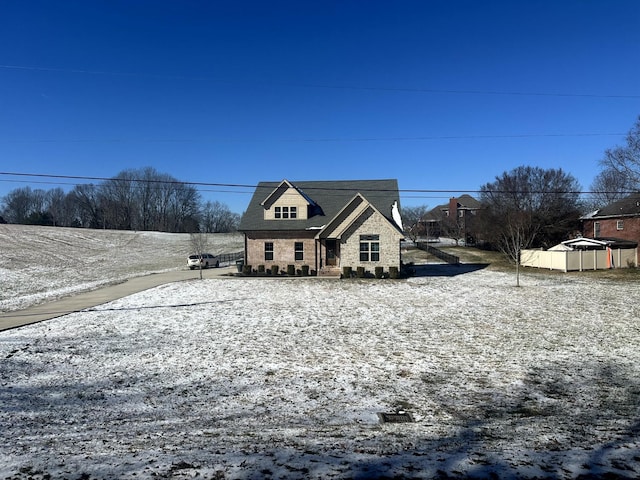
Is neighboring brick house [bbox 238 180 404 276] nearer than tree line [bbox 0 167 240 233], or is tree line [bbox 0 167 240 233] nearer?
neighboring brick house [bbox 238 180 404 276]

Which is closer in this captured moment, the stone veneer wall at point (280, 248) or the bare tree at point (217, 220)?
the stone veneer wall at point (280, 248)

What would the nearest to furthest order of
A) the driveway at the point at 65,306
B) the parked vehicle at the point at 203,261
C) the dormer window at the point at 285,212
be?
the driveway at the point at 65,306, the dormer window at the point at 285,212, the parked vehicle at the point at 203,261

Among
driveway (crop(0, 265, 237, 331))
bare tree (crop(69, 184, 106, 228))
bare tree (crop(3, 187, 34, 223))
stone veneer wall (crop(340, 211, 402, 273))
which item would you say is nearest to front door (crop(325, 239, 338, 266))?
stone veneer wall (crop(340, 211, 402, 273))

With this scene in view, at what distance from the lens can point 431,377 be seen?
9203 millimetres

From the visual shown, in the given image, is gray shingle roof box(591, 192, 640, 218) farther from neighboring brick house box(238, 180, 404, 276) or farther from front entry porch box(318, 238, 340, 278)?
front entry porch box(318, 238, 340, 278)


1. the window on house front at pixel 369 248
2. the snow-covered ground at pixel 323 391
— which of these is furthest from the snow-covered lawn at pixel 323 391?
the window on house front at pixel 369 248

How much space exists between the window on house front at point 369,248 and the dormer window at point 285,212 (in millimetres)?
6116

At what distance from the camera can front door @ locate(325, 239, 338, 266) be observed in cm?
2961

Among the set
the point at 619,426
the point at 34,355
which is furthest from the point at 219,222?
the point at 619,426

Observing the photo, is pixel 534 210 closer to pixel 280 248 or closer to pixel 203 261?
pixel 280 248

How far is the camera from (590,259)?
3231cm

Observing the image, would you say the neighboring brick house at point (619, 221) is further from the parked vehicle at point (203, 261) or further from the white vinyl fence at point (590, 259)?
the parked vehicle at point (203, 261)

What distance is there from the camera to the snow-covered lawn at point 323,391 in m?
4.61

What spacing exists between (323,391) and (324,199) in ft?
82.9
